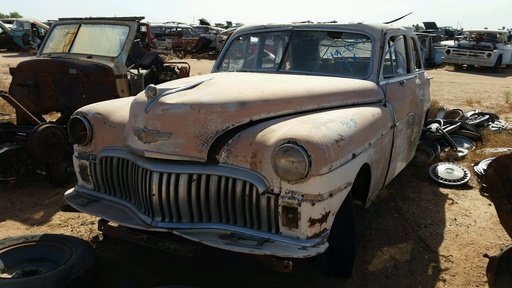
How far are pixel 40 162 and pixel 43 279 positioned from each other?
292 centimetres

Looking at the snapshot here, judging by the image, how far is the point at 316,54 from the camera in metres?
4.24

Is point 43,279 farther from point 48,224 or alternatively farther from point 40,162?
point 40,162

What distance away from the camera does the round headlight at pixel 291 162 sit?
2561 mm

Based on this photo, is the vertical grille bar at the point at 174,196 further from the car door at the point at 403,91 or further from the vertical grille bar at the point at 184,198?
the car door at the point at 403,91

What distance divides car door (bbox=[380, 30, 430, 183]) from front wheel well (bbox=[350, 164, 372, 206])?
0.62 meters

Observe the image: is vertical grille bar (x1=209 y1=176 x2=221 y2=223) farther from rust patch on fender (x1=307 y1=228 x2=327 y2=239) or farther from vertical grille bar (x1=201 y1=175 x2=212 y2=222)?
rust patch on fender (x1=307 y1=228 x2=327 y2=239)

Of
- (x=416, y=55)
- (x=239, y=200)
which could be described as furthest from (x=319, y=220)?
(x=416, y=55)

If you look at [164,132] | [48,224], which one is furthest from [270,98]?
[48,224]

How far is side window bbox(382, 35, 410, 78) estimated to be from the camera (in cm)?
430

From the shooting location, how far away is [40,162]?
533cm

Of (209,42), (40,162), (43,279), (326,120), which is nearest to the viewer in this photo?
(43,279)

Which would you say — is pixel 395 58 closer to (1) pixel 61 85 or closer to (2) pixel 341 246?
(2) pixel 341 246

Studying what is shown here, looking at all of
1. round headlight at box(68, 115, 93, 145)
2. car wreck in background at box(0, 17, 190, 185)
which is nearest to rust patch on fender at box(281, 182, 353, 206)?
round headlight at box(68, 115, 93, 145)

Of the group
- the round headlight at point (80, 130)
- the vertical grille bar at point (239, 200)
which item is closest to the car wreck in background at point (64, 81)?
the round headlight at point (80, 130)
